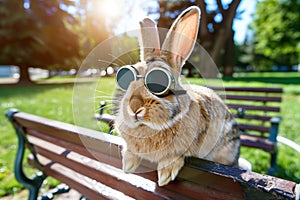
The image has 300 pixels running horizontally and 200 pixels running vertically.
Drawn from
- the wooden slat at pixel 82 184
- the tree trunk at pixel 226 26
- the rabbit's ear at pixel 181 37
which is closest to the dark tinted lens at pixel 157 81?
the rabbit's ear at pixel 181 37

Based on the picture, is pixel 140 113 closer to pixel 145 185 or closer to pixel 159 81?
pixel 159 81

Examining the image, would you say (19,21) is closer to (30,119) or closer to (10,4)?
(10,4)

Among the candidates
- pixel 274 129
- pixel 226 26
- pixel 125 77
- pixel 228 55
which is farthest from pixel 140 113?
pixel 228 55

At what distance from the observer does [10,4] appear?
13.8 m

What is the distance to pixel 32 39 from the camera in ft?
50.1

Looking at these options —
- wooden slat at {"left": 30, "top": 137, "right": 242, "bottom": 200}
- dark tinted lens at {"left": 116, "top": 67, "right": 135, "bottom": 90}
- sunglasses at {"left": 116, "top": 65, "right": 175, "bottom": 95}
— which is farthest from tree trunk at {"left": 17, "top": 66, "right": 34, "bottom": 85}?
sunglasses at {"left": 116, "top": 65, "right": 175, "bottom": 95}

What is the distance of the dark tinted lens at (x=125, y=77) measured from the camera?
0.84 metres

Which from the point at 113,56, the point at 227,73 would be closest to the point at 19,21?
the point at 227,73

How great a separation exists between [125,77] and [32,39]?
16.9 m

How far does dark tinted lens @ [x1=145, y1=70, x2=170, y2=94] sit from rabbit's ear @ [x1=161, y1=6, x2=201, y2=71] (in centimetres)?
16

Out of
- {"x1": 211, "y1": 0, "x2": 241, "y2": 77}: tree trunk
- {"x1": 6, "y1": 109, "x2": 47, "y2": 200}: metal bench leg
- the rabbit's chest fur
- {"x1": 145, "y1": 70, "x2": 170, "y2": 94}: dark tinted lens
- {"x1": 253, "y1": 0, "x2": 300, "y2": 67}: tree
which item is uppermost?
{"x1": 253, "y1": 0, "x2": 300, "y2": 67}: tree

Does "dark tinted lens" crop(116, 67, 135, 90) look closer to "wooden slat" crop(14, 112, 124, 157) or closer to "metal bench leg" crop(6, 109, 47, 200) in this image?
"wooden slat" crop(14, 112, 124, 157)

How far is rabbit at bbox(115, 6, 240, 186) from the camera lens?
0.82 m

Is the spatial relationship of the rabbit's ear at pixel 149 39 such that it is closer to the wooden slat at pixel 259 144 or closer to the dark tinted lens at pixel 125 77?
the dark tinted lens at pixel 125 77
